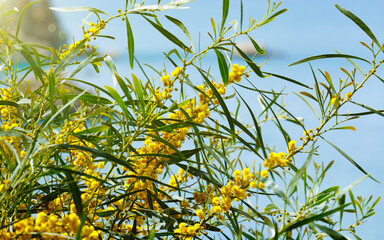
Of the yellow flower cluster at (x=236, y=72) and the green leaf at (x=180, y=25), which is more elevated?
the green leaf at (x=180, y=25)

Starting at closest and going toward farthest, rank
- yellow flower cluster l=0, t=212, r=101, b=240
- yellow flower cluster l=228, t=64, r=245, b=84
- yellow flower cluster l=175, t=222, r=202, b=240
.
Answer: yellow flower cluster l=0, t=212, r=101, b=240 → yellow flower cluster l=175, t=222, r=202, b=240 → yellow flower cluster l=228, t=64, r=245, b=84

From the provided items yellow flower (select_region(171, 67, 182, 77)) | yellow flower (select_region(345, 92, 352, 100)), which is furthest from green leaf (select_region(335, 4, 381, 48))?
yellow flower (select_region(171, 67, 182, 77))

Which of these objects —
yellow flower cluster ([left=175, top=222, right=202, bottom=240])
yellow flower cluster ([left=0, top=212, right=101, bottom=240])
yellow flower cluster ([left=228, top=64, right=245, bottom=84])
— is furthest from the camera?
yellow flower cluster ([left=228, top=64, right=245, bottom=84])

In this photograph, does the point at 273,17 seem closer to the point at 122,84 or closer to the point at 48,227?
the point at 122,84

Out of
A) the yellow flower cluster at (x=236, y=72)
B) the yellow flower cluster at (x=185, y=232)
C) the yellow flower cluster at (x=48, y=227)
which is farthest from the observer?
the yellow flower cluster at (x=236, y=72)

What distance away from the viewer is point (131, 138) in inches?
27.9

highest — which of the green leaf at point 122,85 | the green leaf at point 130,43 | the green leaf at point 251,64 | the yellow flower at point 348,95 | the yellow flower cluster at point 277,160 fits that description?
the green leaf at point 130,43

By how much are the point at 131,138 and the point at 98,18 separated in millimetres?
270

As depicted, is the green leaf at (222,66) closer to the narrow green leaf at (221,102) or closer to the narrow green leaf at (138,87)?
the narrow green leaf at (221,102)

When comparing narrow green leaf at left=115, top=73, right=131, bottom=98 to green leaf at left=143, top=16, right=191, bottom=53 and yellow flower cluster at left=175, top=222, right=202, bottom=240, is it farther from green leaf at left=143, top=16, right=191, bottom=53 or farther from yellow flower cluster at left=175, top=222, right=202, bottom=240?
yellow flower cluster at left=175, top=222, right=202, bottom=240

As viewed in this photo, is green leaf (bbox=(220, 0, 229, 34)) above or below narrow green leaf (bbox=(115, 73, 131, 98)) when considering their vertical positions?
above

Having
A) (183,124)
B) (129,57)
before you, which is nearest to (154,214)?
(183,124)

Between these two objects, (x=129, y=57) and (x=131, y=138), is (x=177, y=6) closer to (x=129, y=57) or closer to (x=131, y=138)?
(x=129, y=57)

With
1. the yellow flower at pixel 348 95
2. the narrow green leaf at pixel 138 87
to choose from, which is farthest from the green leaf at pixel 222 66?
the yellow flower at pixel 348 95
